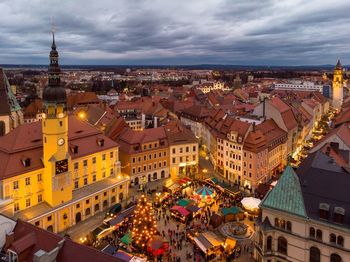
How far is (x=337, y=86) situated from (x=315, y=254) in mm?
157816

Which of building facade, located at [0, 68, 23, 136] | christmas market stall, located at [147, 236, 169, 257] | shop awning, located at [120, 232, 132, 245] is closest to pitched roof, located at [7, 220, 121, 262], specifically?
shop awning, located at [120, 232, 132, 245]

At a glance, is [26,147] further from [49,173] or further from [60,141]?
[60,141]

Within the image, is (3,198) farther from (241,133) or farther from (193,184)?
(241,133)

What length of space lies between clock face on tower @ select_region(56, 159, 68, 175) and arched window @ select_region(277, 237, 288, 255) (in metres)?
31.2

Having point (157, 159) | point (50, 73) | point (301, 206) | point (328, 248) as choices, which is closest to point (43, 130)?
point (50, 73)

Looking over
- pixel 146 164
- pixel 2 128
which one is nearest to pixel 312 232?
pixel 146 164

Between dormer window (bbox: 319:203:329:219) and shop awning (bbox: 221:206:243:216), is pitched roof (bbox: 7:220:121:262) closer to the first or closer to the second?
dormer window (bbox: 319:203:329:219)

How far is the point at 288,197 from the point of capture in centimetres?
3959

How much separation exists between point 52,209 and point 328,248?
36.1m

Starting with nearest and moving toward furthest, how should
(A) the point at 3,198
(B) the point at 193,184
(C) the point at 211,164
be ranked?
(A) the point at 3,198 < (B) the point at 193,184 < (C) the point at 211,164

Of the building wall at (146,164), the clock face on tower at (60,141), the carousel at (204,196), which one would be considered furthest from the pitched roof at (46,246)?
the building wall at (146,164)

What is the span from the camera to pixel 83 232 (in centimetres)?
5041

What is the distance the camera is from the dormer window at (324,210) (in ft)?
120

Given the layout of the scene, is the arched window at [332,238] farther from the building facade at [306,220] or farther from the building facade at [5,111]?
the building facade at [5,111]
